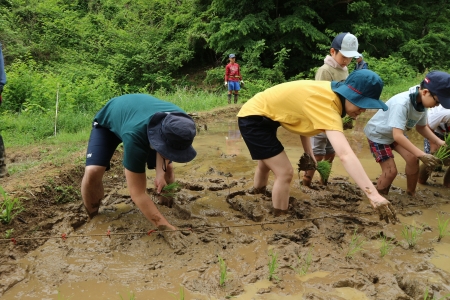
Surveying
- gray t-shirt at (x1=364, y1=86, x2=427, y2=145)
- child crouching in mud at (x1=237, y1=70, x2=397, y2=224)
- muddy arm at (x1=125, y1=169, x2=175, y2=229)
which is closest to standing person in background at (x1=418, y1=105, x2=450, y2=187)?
gray t-shirt at (x1=364, y1=86, x2=427, y2=145)

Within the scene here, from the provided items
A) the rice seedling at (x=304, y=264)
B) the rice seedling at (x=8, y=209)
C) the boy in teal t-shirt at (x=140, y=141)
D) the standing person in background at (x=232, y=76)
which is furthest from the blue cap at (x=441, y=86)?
the standing person in background at (x=232, y=76)

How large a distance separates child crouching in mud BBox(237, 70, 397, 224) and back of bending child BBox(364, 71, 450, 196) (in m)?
0.89

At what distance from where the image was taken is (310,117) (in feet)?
9.04

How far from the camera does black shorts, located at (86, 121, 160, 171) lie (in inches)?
127

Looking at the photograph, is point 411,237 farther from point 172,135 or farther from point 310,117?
point 172,135

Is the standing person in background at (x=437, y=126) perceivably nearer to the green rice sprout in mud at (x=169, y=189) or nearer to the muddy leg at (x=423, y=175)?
the muddy leg at (x=423, y=175)

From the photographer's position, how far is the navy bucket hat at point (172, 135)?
2428 millimetres

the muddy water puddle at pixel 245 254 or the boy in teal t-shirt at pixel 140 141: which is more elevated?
the boy in teal t-shirt at pixel 140 141

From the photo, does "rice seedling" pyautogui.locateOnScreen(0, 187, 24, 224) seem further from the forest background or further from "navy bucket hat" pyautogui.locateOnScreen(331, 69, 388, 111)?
the forest background

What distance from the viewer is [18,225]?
3.29 metres

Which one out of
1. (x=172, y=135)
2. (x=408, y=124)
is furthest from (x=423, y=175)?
(x=172, y=135)

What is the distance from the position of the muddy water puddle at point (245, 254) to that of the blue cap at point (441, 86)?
113cm

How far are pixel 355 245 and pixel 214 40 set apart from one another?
1287 centimetres

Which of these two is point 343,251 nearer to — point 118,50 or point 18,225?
point 18,225
